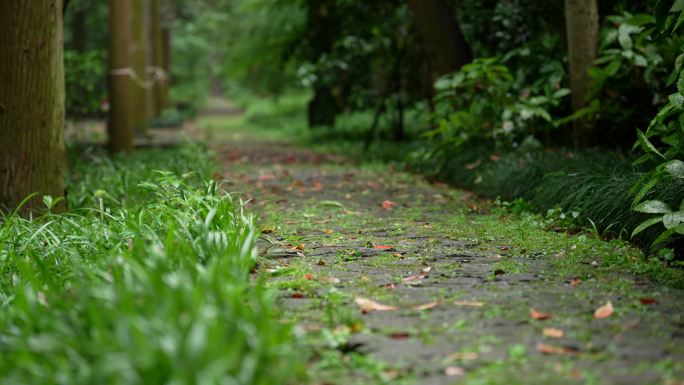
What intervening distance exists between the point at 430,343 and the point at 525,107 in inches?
189

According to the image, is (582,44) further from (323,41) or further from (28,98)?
(323,41)

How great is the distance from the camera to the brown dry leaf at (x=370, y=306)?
3.29 metres

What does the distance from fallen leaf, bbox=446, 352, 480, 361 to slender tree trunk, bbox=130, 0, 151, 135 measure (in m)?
12.8

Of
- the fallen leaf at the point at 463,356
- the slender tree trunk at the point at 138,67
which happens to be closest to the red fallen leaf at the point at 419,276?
the fallen leaf at the point at 463,356

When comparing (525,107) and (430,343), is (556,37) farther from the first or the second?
(430,343)

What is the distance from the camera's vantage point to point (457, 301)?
342cm

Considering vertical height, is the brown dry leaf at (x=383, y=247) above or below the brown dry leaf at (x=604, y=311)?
below

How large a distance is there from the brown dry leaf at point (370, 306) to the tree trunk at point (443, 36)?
6.19 meters

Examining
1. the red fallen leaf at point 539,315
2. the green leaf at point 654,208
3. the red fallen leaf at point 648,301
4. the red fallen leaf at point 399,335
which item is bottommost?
the red fallen leaf at point 399,335

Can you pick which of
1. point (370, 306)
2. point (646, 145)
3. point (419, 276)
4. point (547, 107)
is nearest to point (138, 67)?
point (547, 107)

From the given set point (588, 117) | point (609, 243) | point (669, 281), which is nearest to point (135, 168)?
point (588, 117)

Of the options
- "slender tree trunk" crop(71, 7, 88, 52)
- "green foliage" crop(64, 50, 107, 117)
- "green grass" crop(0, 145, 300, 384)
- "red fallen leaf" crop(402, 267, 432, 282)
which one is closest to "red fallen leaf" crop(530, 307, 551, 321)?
"red fallen leaf" crop(402, 267, 432, 282)

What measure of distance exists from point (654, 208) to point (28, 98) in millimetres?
4161

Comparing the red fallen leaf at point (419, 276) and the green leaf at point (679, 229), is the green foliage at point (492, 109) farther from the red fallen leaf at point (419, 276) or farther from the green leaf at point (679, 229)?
the red fallen leaf at point (419, 276)
